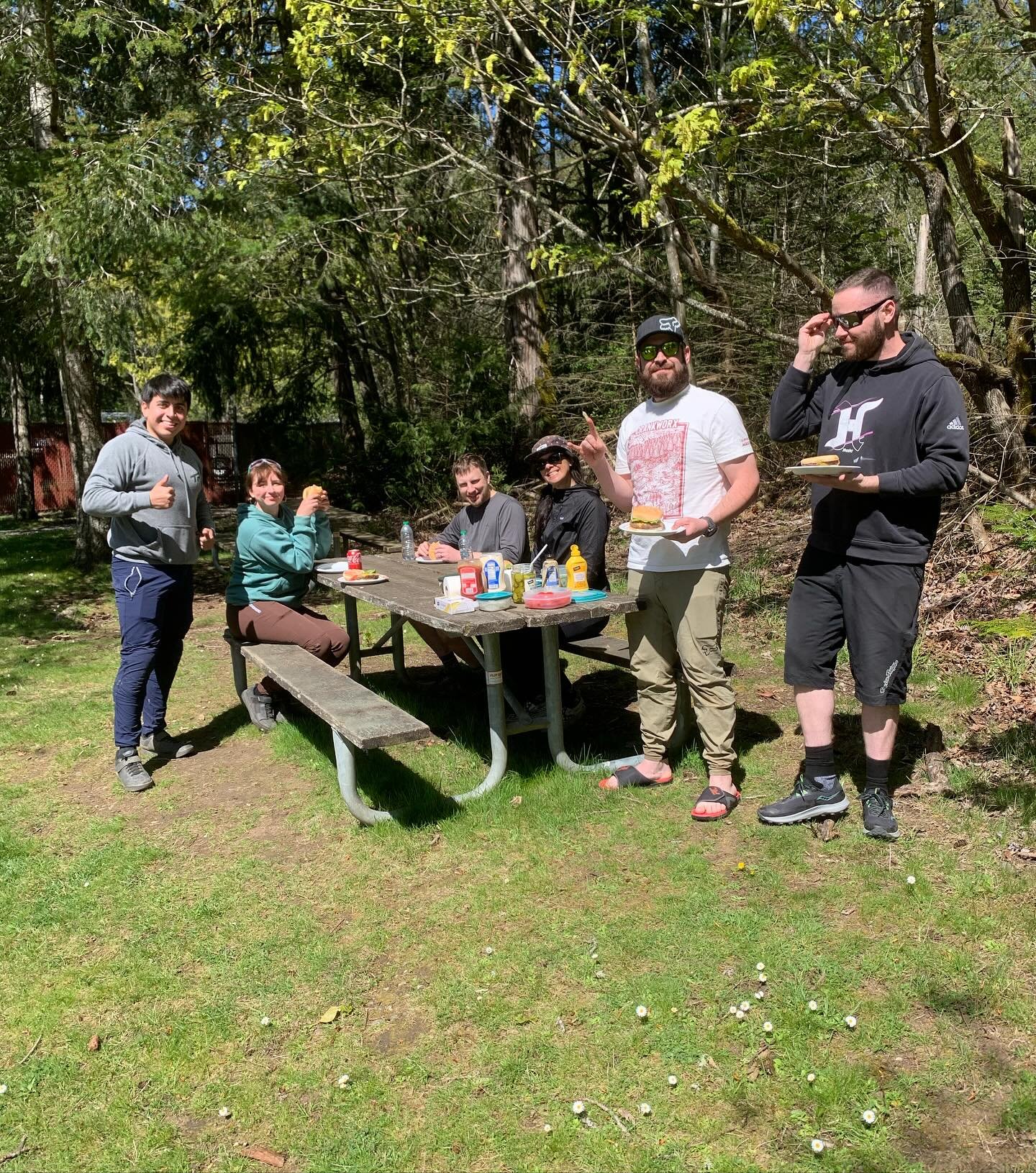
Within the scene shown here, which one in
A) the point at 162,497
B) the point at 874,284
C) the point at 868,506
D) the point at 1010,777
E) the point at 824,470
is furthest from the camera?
the point at 162,497

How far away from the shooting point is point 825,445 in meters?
3.65

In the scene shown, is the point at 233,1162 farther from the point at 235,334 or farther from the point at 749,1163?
the point at 235,334

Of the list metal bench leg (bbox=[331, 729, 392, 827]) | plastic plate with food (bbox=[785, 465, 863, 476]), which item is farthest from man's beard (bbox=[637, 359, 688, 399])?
metal bench leg (bbox=[331, 729, 392, 827])

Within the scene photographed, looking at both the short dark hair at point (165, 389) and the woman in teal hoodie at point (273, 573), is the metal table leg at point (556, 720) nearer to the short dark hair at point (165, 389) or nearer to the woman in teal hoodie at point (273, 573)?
the woman in teal hoodie at point (273, 573)

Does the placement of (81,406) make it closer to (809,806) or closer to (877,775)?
(809,806)

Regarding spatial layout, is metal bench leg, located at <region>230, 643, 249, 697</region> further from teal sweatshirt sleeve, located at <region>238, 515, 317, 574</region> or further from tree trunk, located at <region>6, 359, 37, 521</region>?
tree trunk, located at <region>6, 359, 37, 521</region>

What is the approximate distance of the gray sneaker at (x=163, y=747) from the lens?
5.29 meters

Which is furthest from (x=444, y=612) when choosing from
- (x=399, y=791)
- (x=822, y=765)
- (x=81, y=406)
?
(x=81, y=406)

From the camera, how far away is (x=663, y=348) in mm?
3938

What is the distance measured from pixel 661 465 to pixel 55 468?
814 inches

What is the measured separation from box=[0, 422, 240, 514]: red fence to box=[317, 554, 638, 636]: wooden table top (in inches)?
655

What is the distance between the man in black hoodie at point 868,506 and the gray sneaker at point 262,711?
315cm

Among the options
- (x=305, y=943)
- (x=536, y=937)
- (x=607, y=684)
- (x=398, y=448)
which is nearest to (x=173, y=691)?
(x=607, y=684)

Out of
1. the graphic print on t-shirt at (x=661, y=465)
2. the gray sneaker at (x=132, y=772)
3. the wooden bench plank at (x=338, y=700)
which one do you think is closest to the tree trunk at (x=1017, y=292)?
the graphic print on t-shirt at (x=661, y=465)
